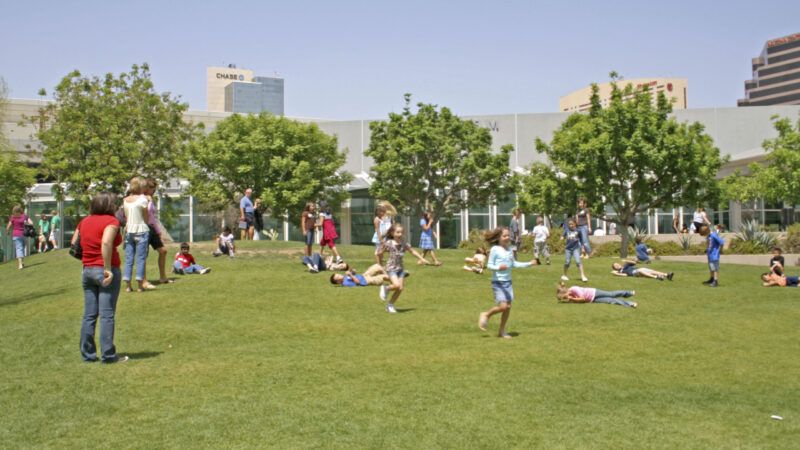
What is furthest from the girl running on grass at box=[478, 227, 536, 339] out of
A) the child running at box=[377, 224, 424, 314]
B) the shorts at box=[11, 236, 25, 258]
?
the shorts at box=[11, 236, 25, 258]

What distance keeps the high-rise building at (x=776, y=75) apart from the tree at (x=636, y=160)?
17238 centimetres

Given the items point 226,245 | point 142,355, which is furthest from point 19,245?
point 142,355

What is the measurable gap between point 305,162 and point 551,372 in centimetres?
3552

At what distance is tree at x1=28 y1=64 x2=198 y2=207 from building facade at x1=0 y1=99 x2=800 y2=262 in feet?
A: 8.14

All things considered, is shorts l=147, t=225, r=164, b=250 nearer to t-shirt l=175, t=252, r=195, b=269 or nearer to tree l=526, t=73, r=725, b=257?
t-shirt l=175, t=252, r=195, b=269

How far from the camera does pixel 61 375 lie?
8.55 meters

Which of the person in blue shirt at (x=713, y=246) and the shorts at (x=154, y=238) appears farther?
the person in blue shirt at (x=713, y=246)

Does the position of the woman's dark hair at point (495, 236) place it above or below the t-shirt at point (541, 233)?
above

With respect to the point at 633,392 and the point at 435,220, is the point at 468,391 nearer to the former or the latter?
the point at 633,392

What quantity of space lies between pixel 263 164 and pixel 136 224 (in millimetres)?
29778

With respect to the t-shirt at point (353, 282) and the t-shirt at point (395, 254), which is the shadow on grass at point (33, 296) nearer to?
the t-shirt at point (353, 282)

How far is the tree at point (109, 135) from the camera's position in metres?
35.3

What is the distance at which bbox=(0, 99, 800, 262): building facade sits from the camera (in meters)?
47.2

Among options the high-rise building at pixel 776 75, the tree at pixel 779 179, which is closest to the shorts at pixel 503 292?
the tree at pixel 779 179
